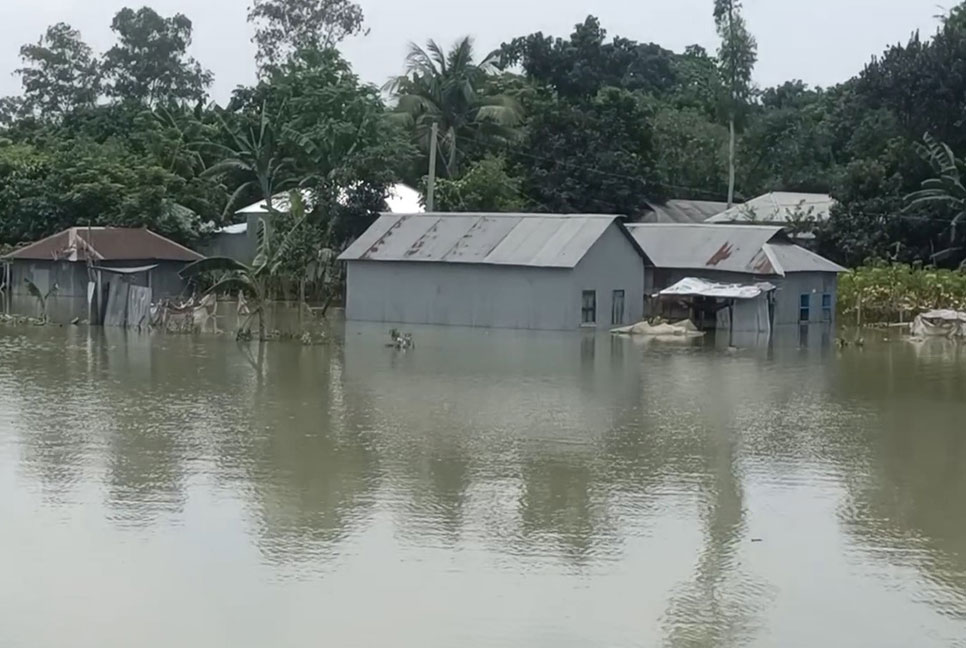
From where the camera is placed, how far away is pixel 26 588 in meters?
9.72

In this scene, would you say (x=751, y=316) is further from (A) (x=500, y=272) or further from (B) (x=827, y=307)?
(A) (x=500, y=272)

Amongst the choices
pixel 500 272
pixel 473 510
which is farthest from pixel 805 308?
pixel 473 510

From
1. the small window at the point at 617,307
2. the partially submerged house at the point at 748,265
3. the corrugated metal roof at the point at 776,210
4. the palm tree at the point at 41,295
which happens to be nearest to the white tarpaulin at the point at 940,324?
the partially submerged house at the point at 748,265

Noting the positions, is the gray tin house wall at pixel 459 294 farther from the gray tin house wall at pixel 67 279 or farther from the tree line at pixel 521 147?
the gray tin house wall at pixel 67 279

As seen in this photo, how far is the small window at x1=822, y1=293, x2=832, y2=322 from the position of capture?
124 ft

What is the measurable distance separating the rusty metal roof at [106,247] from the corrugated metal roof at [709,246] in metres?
13.4

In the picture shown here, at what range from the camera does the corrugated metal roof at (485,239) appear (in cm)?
3388

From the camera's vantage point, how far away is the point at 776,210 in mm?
48375

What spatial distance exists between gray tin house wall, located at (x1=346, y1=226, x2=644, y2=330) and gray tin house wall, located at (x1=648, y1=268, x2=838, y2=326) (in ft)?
4.86

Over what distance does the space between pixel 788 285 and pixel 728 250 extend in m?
1.83

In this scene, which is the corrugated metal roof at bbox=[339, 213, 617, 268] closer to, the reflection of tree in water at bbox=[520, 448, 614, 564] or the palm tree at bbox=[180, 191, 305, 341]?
the palm tree at bbox=[180, 191, 305, 341]

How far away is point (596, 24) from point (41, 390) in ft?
146

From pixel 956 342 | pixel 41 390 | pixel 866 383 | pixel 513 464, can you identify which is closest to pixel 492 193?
pixel 956 342

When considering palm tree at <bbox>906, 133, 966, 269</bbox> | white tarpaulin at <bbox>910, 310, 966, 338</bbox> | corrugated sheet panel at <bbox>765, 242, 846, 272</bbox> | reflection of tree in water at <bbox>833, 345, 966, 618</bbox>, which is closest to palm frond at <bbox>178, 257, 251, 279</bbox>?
reflection of tree in water at <bbox>833, 345, 966, 618</bbox>
